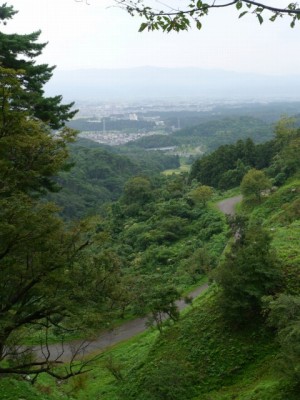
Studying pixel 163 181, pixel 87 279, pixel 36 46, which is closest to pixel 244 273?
pixel 87 279

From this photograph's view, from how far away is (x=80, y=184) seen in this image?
2719 inches

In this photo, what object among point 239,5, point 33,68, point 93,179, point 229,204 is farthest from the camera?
point 93,179

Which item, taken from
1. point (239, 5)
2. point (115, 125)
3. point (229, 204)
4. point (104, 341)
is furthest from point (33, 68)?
point (115, 125)

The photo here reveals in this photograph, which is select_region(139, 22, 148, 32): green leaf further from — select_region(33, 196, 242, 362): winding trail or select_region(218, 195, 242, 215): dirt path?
select_region(218, 195, 242, 215): dirt path

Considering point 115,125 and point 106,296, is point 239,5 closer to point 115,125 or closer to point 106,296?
point 106,296

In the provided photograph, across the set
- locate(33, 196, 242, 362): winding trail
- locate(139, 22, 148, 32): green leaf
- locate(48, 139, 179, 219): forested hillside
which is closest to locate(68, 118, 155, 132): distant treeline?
locate(48, 139, 179, 219): forested hillside

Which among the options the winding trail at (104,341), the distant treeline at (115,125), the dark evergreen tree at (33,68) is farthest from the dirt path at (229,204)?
the distant treeline at (115,125)

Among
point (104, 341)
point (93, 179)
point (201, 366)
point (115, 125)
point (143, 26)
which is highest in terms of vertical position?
point (115, 125)

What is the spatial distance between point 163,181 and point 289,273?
144ft

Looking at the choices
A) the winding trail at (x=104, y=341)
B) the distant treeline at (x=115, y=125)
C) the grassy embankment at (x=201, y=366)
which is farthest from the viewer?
the distant treeline at (x=115, y=125)

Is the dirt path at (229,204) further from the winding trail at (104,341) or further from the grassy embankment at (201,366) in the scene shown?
the grassy embankment at (201,366)

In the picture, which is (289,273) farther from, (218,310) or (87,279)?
(87,279)

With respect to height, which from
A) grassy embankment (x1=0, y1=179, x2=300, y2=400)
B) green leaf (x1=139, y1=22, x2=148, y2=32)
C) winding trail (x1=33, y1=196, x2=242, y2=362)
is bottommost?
winding trail (x1=33, y1=196, x2=242, y2=362)

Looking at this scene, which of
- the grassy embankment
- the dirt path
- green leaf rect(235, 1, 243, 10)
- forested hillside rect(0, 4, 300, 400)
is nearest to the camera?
green leaf rect(235, 1, 243, 10)
